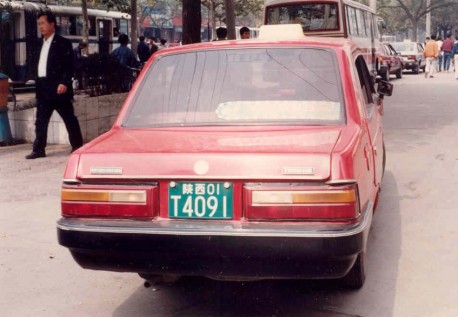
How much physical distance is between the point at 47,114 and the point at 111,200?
19.2 ft

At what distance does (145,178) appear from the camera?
3.56m

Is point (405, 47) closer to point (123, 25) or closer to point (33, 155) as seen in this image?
point (123, 25)

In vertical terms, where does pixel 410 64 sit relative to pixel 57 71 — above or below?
above

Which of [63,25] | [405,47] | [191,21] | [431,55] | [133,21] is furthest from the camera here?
[405,47]

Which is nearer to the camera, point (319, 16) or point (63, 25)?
point (319, 16)

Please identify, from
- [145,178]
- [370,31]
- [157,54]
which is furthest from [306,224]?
[370,31]

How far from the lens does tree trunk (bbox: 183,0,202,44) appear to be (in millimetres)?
13305

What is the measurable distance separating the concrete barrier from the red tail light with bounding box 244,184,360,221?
770 cm

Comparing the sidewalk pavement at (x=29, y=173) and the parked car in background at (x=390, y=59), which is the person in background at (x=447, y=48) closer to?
the parked car in background at (x=390, y=59)

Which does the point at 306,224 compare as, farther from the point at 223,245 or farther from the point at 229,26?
the point at 229,26

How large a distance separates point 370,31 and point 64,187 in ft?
63.9

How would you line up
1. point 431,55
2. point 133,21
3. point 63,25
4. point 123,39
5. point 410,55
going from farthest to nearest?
point 410,55 < point 431,55 < point 133,21 < point 63,25 < point 123,39

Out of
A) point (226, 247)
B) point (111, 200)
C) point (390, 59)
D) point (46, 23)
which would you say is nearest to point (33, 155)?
point (46, 23)

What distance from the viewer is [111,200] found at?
3605 mm
